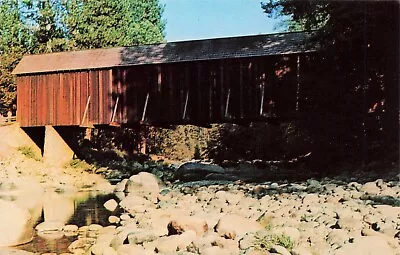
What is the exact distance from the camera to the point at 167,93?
20750 mm

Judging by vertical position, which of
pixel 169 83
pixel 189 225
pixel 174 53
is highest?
pixel 174 53

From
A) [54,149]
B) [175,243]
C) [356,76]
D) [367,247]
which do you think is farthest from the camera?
[54,149]

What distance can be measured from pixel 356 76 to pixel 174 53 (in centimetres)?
850

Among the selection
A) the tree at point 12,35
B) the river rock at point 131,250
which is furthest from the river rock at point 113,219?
the tree at point 12,35

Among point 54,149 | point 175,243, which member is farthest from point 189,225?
point 54,149

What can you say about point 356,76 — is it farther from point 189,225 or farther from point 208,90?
point 189,225

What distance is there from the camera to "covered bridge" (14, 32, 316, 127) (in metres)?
19.2

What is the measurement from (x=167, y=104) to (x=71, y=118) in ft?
14.2

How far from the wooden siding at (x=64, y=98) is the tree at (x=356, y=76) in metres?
9.24

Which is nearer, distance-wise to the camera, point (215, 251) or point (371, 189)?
point (215, 251)

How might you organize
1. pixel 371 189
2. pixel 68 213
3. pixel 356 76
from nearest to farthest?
1. pixel 371 189
2. pixel 68 213
3. pixel 356 76

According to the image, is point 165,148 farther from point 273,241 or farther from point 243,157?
point 273,241

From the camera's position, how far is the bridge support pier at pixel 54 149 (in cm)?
2233

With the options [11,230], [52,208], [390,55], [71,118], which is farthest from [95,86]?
[11,230]
